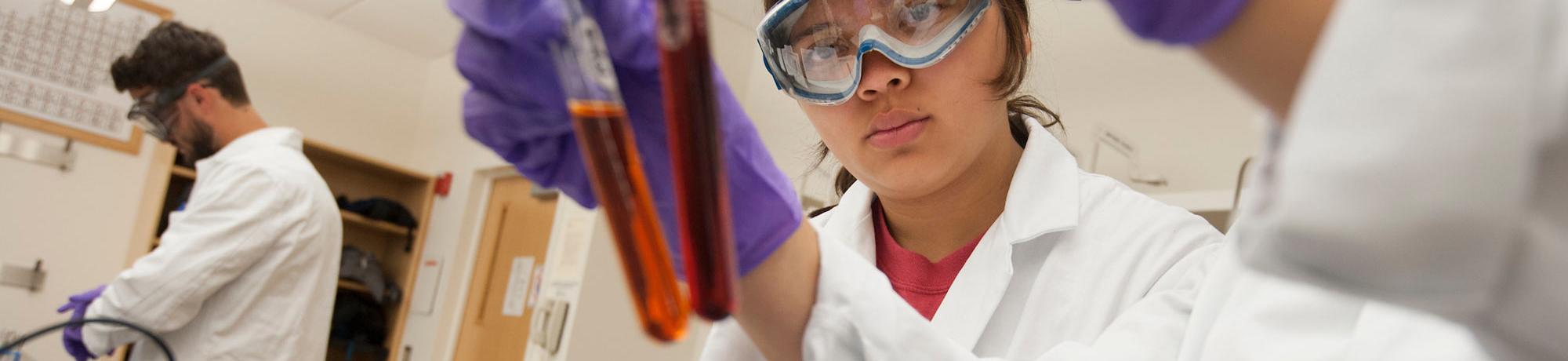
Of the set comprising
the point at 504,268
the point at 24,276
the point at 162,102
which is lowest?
the point at 24,276

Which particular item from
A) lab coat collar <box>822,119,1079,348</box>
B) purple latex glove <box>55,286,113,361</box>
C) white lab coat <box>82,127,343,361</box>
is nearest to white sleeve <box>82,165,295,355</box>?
white lab coat <box>82,127,343,361</box>

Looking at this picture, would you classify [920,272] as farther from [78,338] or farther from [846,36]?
[78,338]

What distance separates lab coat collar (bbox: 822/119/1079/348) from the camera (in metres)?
0.88

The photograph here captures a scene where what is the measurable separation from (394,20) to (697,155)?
3.55m

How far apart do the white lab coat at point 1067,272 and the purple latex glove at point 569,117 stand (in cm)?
17

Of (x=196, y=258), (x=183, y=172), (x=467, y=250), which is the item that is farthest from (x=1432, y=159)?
(x=467, y=250)

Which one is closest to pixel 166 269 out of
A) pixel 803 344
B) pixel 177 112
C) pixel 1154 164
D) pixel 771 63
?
pixel 177 112

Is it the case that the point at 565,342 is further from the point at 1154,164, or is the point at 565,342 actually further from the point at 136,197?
the point at 1154,164

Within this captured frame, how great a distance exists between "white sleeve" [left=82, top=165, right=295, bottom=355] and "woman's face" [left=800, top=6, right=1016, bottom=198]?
4.78ft

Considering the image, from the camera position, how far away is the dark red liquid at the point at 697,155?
280 mm

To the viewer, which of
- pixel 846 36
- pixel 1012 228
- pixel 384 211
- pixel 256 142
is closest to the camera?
pixel 846 36

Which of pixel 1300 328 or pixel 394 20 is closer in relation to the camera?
pixel 1300 328

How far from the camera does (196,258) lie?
1845 mm

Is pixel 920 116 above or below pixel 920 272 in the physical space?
above
